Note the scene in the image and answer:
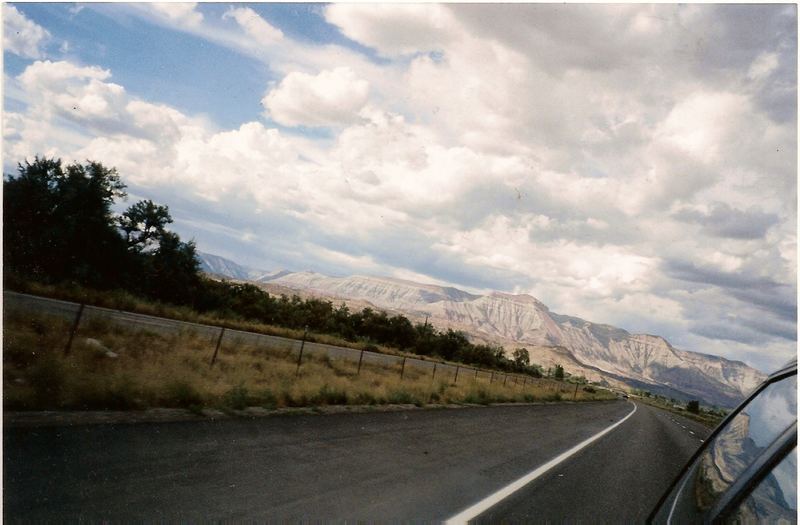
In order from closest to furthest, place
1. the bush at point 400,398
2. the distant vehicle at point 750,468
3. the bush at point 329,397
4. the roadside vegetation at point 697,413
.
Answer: the distant vehicle at point 750,468 < the bush at point 329,397 < the bush at point 400,398 < the roadside vegetation at point 697,413

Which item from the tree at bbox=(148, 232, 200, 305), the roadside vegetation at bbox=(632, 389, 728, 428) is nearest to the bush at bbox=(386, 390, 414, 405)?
the roadside vegetation at bbox=(632, 389, 728, 428)

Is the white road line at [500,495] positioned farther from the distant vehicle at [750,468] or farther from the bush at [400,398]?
the bush at [400,398]

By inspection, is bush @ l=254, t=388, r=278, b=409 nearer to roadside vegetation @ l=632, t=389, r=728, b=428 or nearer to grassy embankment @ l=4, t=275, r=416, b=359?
roadside vegetation @ l=632, t=389, r=728, b=428

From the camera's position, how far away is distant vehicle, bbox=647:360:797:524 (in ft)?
6.40

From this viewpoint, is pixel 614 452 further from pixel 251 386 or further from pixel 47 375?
pixel 47 375

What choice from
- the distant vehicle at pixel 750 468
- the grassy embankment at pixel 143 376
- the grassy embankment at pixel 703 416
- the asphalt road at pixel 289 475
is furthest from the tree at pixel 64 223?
the grassy embankment at pixel 703 416

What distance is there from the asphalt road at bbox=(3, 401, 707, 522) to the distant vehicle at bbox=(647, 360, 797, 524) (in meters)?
Result: 2.70

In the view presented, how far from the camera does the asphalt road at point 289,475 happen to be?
4.09 m

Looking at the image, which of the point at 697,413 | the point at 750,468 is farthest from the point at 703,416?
the point at 750,468

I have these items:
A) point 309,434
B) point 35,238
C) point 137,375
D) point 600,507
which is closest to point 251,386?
point 137,375

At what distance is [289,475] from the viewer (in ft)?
17.7

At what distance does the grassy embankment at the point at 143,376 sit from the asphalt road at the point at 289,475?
122cm

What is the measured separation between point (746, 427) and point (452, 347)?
66008mm

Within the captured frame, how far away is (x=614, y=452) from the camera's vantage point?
11305mm
